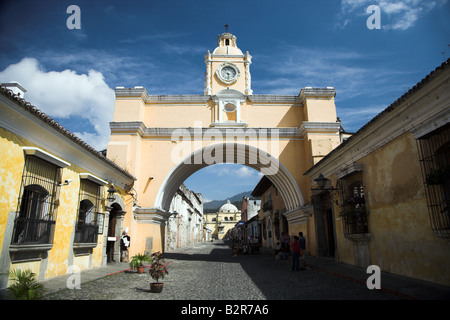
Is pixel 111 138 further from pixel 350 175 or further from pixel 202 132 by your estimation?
pixel 350 175

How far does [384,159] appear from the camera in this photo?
7664 millimetres

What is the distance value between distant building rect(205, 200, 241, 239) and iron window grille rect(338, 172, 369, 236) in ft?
230

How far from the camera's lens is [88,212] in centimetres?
1012

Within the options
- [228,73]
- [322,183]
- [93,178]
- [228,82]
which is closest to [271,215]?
[228,82]

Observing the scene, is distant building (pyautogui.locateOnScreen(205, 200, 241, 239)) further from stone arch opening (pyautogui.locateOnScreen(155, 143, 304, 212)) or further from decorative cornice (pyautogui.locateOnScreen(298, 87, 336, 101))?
decorative cornice (pyautogui.locateOnScreen(298, 87, 336, 101))

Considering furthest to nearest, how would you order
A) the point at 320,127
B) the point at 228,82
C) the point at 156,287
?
the point at 228,82
the point at 320,127
the point at 156,287

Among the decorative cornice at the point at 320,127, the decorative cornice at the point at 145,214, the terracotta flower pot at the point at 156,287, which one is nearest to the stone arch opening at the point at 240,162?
the decorative cornice at the point at 145,214

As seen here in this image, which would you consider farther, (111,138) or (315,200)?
(111,138)

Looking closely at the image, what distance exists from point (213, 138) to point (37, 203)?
29.4ft

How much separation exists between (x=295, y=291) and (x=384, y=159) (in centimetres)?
400

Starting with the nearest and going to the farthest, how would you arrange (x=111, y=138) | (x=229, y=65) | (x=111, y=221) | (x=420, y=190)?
1. (x=420, y=190)
2. (x=111, y=221)
3. (x=111, y=138)
4. (x=229, y=65)

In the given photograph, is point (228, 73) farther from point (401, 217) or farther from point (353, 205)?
point (401, 217)

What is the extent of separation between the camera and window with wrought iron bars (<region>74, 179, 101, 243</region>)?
30.7 feet
